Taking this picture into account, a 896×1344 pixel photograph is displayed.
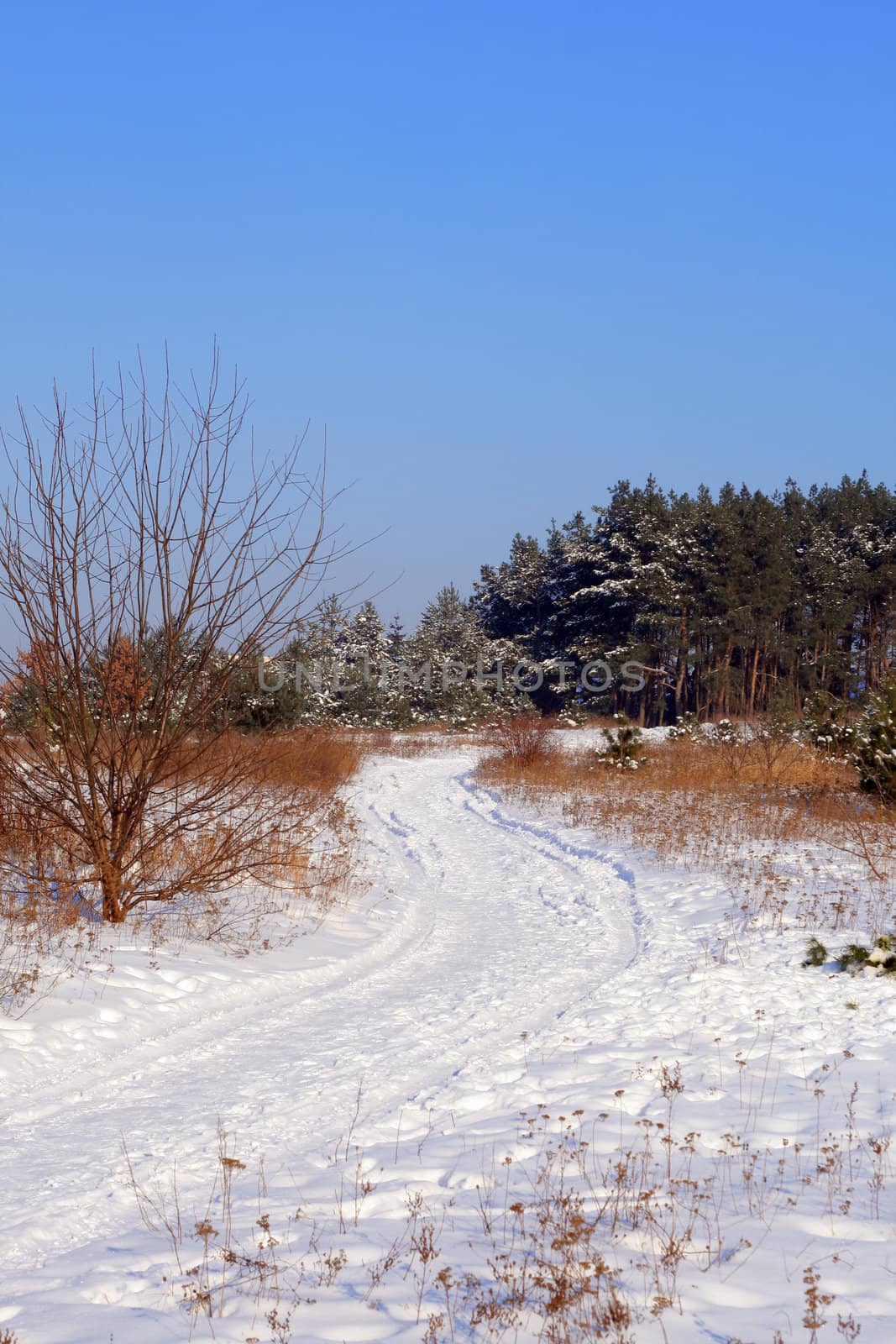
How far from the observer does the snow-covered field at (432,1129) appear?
361 cm

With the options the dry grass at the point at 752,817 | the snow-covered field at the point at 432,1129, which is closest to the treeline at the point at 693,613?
the dry grass at the point at 752,817

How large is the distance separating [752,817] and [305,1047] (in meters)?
11.0

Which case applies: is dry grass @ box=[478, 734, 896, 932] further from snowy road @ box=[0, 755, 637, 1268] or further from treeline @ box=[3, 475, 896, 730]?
treeline @ box=[3, 475, 896, 730]

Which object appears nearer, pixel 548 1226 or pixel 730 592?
pixel 548 1226

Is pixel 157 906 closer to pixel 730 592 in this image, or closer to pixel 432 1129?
pixel 432 1129

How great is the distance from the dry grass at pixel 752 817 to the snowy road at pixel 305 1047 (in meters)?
1.92

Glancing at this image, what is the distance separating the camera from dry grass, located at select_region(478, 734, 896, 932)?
35.3ft

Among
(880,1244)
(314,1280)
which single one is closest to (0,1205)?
A: (314,1280)

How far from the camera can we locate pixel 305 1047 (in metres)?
6.73

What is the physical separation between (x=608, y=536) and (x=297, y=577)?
45.9 m

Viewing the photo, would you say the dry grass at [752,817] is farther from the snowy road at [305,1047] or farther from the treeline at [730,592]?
the treeline at [730,592]

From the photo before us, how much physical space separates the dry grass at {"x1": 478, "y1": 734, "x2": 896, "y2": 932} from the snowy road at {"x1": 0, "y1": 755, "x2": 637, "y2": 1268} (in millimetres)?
1925

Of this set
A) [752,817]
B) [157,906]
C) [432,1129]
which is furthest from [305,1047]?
[752,817]

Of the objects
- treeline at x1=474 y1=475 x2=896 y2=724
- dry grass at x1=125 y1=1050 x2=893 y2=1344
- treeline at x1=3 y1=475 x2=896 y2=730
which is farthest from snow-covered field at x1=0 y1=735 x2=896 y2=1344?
treeline at x1=474 y1=475 x2=896 y2=724
